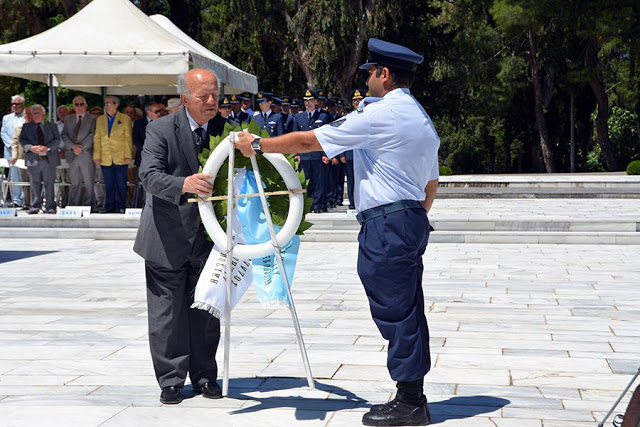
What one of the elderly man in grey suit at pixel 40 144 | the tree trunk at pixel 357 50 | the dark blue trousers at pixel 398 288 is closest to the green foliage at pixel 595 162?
the tree trunk at pixel 357 50

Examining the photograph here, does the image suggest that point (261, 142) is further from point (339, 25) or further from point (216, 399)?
point (339, 25)

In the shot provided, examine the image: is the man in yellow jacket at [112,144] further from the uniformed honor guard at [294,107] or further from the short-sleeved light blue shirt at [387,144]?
the short-sleeved light blue shirt at [387,144]

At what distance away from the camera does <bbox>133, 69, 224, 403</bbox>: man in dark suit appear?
5621mm

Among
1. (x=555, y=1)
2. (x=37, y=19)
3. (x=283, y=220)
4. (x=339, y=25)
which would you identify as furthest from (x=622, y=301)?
(x=37, y=19)

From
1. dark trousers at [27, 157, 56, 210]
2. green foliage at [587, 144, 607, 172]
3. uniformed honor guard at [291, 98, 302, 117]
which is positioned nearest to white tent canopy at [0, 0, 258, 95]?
uniformed honor guard at [291, 98, 302, 117]

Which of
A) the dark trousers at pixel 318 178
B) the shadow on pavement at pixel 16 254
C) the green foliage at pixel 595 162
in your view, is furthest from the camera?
the green foliage at pixel 595 162

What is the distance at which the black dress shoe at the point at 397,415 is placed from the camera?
507 cm

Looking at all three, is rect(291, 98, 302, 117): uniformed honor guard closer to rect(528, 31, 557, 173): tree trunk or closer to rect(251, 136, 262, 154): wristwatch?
rect(251, 136, 262, 154): wristwatch

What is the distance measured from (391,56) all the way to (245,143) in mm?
925

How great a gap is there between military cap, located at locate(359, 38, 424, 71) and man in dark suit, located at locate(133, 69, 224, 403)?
1.01 m

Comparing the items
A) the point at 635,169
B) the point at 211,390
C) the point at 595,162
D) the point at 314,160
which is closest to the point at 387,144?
the point at 211,390

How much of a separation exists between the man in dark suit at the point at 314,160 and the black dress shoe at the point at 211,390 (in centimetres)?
1383

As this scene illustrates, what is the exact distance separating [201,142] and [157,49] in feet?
41.3

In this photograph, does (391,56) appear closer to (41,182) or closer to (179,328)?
(179,328)
